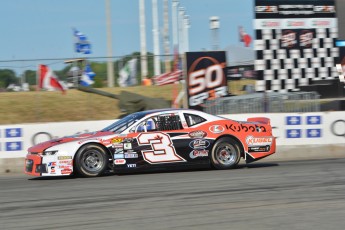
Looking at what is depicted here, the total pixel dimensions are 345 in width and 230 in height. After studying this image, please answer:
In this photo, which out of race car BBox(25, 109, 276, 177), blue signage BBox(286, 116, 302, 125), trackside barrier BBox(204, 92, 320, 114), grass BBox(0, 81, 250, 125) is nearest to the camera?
race car BBox(25, 109, 276, 177)

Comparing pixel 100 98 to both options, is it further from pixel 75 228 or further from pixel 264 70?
pixel 75 228

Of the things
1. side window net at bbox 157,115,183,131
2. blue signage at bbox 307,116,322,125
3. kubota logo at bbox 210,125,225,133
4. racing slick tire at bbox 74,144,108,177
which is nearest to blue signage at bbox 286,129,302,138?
blue signage at bbox 307,116,322,125

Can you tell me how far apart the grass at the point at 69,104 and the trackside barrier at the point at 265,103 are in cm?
83

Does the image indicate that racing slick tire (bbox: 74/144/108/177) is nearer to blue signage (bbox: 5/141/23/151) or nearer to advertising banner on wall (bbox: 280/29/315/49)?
blue signage (bbox: 5/141/23/151)

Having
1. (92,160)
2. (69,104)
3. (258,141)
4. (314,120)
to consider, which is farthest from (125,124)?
(69,104)

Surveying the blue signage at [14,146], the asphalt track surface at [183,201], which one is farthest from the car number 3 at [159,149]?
the blue signage at [14,146]

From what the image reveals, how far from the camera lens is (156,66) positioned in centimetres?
1862

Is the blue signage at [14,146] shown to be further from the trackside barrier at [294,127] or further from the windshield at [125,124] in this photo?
the windshield at [125,124]

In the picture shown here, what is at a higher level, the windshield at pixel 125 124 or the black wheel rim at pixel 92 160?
the windshield at pixel 125 124

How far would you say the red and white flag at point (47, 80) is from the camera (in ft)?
57.8

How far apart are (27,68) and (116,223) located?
39.0 ft

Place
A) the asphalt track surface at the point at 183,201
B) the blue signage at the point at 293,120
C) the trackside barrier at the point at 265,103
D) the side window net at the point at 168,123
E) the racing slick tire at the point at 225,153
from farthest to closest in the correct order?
the trackside barrier at the point at 265,103
the blue signage at the point at 293,120
the racing slick tire at the point at 225,153
the side window net at the point at 168,123
the asphalt track surface at the point at 183,201

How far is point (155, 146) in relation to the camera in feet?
37.5

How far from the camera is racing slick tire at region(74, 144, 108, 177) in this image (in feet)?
36.4
